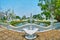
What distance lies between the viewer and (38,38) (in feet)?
18.7

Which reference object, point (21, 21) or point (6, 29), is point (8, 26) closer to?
point (6, 29)

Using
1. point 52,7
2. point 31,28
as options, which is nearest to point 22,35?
point 31,28

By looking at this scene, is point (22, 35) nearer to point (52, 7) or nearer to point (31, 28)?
point (31, 28)

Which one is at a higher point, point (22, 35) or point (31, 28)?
point (31, 28)

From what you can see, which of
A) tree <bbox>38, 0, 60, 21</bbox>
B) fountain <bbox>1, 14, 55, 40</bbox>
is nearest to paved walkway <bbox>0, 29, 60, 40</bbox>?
fountain <bbox>1, 14, 55, 40</bbox>

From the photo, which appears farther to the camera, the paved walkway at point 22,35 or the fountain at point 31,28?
the paved walkway at point 22,35

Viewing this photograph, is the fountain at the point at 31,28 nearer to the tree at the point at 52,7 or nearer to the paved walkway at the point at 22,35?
the paved walkway at the point at 22,35

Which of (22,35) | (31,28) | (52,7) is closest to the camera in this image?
(31,28)

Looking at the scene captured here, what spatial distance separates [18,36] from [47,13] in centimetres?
211

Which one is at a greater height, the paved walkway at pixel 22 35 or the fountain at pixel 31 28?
the fountain at pixel 31 28

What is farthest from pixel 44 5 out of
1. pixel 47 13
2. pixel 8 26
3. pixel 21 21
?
pixel 8 26

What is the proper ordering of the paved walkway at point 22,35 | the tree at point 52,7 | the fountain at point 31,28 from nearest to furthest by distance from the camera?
the fountain at point 31,28 < the paved walkway at point 22,35 < the tree at point 52,7

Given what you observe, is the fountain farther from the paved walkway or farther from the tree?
the tree

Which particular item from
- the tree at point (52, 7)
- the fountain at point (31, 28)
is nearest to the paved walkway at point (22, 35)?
the fountain at point (31, 28)
